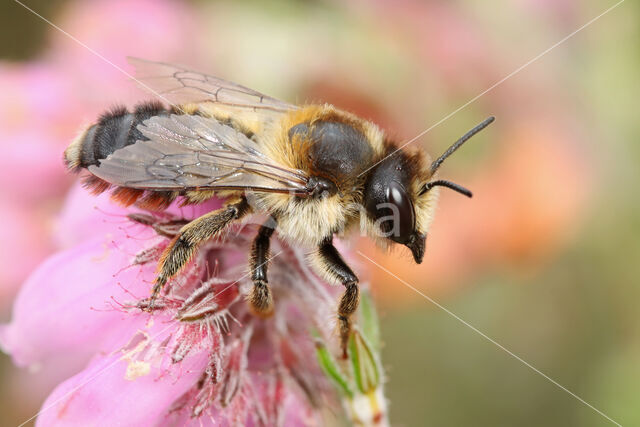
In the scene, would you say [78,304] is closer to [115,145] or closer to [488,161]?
[115,145]

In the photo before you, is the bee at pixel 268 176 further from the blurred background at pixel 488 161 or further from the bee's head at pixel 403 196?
the blurred background at pixel 488 161

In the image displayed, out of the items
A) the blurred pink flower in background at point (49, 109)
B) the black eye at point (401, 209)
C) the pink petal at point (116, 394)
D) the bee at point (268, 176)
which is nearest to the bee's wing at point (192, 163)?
the bee at point (268, 176)

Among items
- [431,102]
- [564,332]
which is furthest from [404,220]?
[564,332]

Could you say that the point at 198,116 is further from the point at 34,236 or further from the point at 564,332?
the point at 564,332

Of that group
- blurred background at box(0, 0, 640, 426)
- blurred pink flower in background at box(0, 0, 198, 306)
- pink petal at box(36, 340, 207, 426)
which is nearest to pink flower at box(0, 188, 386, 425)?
pink petal at box(36, 340, 207, 426)

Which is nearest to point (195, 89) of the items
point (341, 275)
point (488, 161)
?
point (341, 275)
